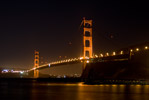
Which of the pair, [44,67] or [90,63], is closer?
[90,63]

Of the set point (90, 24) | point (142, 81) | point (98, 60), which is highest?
point (90, 24)

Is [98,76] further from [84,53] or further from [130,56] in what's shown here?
[130,56]

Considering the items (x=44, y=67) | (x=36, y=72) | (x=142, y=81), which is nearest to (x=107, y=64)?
(x=142, y=81)

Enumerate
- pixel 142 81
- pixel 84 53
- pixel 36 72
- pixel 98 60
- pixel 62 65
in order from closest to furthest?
pixel 142 81, pixel 98 60, pixel 84 53, pixel 62 65, pixel 36 72

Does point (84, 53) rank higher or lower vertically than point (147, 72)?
higher

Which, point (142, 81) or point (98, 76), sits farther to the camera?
point (98, 76)

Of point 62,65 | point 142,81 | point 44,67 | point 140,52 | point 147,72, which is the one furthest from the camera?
point 44,67

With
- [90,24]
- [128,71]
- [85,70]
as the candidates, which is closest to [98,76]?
[85,70]

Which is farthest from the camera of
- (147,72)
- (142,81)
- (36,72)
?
(36,72)

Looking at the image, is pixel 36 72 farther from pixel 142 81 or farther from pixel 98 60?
pixel 142 81

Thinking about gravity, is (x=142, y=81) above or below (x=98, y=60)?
below
